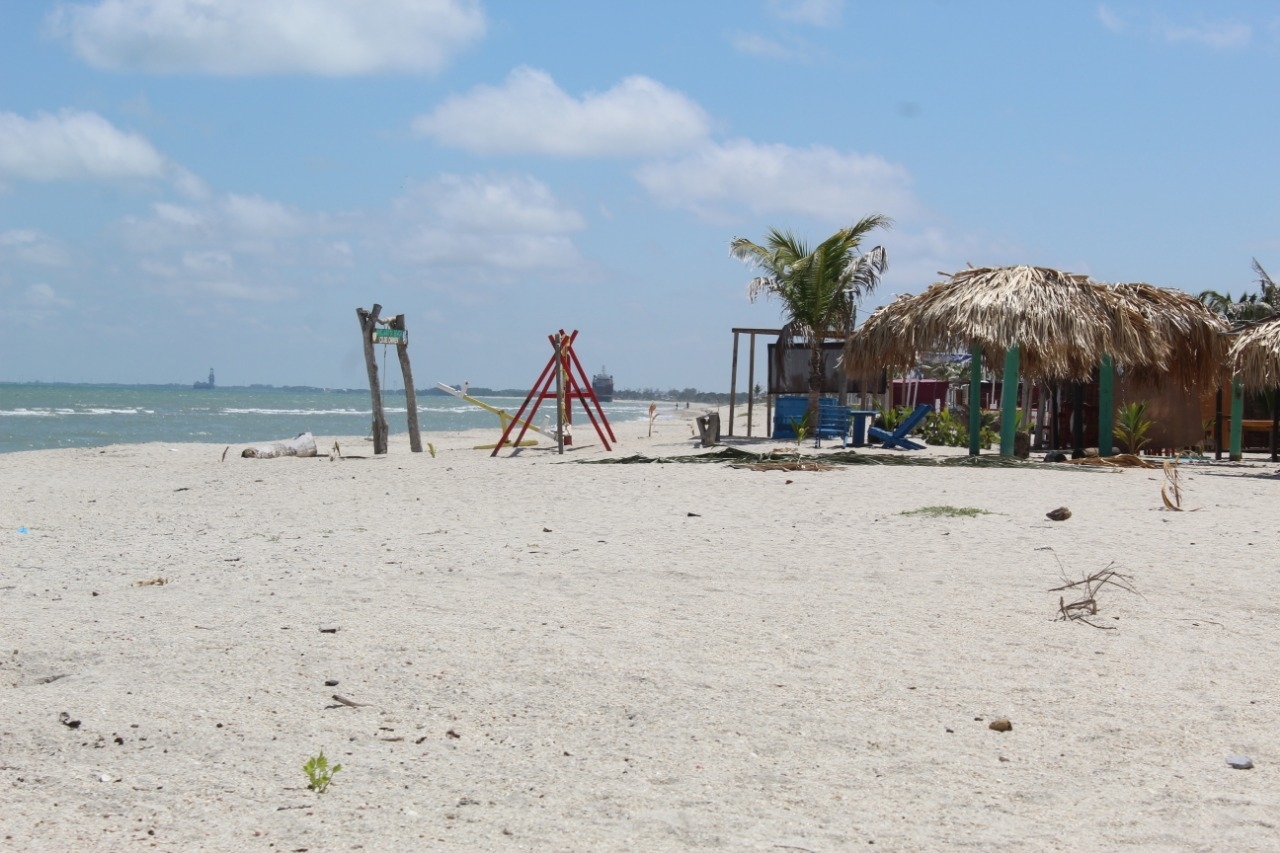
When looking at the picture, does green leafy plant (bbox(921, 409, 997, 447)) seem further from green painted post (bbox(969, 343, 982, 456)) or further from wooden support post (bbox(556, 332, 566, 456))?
wooden support post (bbox(556, 332, 566, 456))

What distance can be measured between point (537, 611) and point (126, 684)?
1.75 m

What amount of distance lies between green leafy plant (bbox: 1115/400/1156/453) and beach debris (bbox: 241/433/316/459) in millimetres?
11116

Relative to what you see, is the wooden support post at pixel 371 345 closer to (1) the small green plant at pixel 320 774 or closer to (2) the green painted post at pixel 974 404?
(2) the green painted post at pixel 974 404

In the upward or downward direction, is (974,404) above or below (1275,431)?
above

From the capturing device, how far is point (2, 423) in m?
35.3

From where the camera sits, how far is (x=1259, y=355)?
12711 millimetres

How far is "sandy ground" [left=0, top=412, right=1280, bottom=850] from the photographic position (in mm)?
3057

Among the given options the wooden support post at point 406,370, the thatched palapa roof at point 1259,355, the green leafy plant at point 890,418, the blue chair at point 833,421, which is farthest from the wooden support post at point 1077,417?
the wooden support post at point 406,370

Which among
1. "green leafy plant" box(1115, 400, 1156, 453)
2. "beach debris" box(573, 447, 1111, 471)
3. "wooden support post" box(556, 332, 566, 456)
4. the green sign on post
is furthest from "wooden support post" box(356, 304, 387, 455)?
"green leafy plant" box(1115, 400, 1156, 453)

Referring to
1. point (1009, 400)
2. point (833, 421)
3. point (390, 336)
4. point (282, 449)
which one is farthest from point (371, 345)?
point (1009, 400)

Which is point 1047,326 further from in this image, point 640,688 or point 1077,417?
point 640,688

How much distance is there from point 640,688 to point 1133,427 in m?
12.7

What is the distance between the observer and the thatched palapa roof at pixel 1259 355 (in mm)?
12542

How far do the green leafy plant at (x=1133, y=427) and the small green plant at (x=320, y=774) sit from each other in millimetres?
13769
